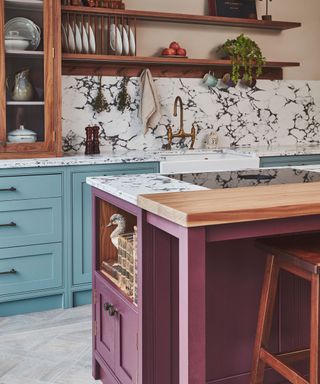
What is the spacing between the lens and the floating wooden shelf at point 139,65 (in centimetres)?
408

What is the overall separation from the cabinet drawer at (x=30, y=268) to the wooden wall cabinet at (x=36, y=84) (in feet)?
1.95

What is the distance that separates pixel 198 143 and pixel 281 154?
0.75 m

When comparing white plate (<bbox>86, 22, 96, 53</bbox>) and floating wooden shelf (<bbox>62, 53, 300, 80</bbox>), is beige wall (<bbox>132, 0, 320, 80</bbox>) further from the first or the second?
white plate (<bbox>86, 22, 96, 53</bbox>)

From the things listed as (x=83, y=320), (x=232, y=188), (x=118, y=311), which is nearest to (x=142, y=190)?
(x=232, y=188)

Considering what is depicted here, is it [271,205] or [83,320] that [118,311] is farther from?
[83,320]

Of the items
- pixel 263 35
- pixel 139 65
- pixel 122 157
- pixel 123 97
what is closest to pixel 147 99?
pixel 123 97

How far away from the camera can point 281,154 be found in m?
4.21

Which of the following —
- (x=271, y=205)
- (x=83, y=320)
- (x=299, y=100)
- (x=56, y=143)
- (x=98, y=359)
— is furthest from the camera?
(x=299, y=100)

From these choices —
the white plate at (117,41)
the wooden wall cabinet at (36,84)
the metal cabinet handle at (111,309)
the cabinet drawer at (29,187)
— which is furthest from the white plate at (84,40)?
the metal cabinet handle at (111,309)

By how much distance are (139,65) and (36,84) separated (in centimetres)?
103

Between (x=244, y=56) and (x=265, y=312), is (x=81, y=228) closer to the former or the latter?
(x=265, y=312)

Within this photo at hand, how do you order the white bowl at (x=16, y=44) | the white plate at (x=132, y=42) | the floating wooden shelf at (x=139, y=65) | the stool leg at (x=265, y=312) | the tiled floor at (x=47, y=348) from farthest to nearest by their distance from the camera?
the white plate at (x=132, y=42) < the floating wooden shelf at (x=139, y=65) < the white bowl at (x=16, y=44) < the tiled floor at (x=47, y=348) < the stool leg at (x=265, y=312)

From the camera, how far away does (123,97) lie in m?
4.30

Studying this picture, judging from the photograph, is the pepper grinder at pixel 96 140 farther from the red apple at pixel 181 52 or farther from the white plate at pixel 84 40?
the red apple at pixel 181 52
